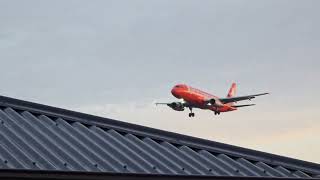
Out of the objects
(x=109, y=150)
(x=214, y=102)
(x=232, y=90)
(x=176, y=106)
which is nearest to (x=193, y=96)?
(x=214, y=102)

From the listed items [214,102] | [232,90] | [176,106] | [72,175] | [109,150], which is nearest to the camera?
[72,175]

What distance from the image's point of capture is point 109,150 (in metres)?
25.6

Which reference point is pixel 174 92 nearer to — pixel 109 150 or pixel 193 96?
pixel 193 96

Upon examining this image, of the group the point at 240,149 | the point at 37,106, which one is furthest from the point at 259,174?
the point at 37,106

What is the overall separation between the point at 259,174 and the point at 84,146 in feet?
20.3

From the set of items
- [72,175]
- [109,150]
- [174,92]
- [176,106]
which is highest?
[174,92]

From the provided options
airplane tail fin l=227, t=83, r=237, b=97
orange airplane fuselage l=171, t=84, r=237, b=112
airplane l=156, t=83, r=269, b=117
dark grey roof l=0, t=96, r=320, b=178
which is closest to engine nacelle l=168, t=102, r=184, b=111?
airplane l=156, t=83, r=269, b=117

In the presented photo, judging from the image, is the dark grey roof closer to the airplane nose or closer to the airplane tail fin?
the airplane nose

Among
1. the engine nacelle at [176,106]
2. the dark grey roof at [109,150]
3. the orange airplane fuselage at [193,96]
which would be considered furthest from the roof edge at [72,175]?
the orange airplane fuselage at [193,96]

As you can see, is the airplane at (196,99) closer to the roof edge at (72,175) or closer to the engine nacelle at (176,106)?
the engine nacelle at (176,106)

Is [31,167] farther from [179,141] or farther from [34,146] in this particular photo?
[179,141]

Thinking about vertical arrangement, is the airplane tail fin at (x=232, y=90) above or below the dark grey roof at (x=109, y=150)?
above

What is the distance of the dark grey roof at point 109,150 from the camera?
2341 cm

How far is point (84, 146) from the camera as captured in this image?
25.3 meters
